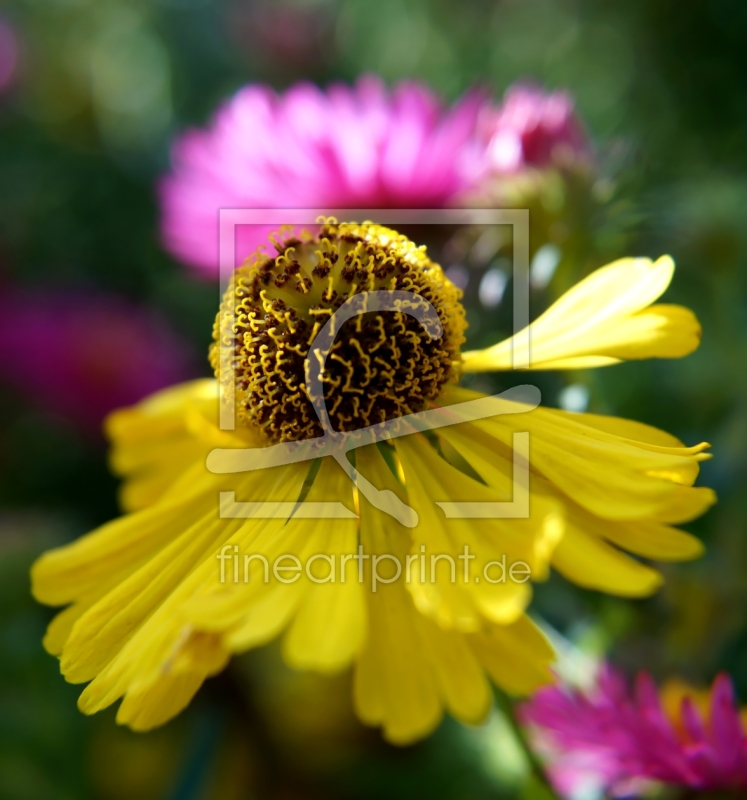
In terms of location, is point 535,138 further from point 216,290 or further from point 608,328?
point 216,290

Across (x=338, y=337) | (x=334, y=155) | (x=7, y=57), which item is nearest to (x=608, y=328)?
(x=338, y=337)

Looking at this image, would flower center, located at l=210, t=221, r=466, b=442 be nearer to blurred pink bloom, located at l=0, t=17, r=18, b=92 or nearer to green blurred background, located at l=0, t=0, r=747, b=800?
green blurred background, located at l=0, t=0, r=747, b=800

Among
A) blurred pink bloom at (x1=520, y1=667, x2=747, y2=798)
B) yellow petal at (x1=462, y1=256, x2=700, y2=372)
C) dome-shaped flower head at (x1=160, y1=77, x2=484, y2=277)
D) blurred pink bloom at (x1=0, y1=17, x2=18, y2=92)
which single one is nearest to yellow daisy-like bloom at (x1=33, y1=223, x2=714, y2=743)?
Answer: yellow petal at (x1=462, y1=256, x2=700, y2=372)

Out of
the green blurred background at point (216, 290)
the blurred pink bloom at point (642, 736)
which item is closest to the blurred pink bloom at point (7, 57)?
the green blurred background at point (216, 290)

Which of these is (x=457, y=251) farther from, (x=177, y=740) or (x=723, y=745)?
(x=177, y=740)

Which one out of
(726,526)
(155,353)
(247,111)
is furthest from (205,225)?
(726,526)

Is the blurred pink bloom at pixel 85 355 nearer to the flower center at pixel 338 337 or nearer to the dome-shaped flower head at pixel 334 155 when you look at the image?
the dome-shaped flower head at pixel 334 155
